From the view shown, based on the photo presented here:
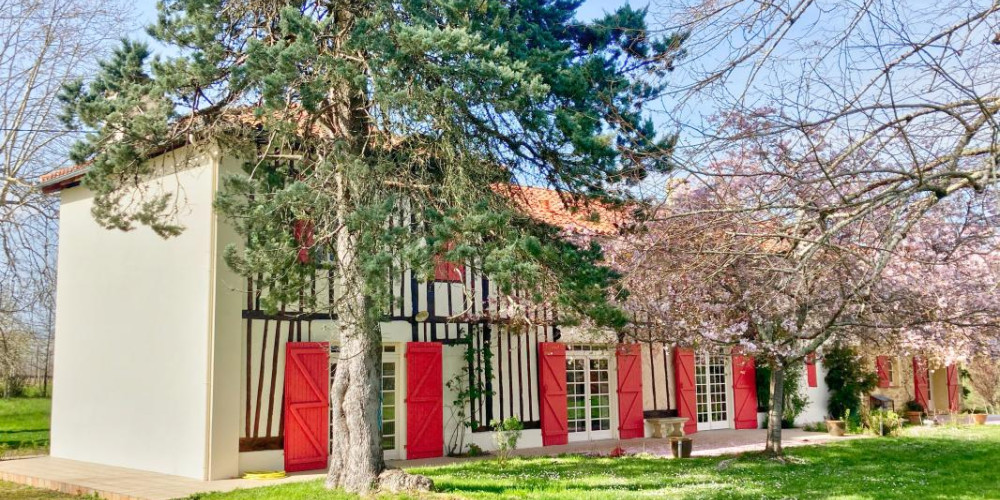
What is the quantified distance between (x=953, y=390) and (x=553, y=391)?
12676 mm

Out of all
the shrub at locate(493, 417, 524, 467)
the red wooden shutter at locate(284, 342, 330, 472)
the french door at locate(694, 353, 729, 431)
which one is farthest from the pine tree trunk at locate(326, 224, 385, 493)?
the french door at locate(694, 353, 729, 431)

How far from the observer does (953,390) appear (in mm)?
20391

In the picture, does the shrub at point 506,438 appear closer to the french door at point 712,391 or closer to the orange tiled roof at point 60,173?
the french door at point 712,391

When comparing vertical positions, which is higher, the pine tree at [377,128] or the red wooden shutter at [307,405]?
the pine tree at [377,128]

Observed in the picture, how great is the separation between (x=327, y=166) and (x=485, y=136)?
1.45 metres

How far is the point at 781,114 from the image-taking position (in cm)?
386

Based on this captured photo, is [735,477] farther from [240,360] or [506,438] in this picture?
[240,360]

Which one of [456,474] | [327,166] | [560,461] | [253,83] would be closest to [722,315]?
[560,461]

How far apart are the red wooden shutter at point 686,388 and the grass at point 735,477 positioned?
3232 millimetres

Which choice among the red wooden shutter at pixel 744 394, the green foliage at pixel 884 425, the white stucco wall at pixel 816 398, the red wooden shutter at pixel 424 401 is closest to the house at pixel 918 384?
the white stucco wall at pixel 816 398

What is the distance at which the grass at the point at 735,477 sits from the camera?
26.0 feet

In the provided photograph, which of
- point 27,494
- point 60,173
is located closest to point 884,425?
point 27,494

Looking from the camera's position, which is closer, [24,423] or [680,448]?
[680,448]

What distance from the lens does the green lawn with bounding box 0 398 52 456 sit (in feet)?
45.1
